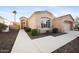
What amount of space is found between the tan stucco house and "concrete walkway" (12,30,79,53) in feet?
0.64

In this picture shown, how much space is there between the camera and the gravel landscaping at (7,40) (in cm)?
304

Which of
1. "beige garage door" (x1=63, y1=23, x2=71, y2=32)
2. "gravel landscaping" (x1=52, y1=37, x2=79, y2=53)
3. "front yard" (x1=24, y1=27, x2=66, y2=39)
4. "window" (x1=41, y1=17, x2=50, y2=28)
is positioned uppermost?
"window" (x1=41, y1=17, x2=50, y2=28)

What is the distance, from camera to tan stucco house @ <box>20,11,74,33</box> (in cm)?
328

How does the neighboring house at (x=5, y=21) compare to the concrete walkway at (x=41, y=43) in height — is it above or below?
above

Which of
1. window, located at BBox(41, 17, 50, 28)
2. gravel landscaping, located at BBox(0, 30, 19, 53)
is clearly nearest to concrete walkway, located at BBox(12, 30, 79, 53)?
gravel landscaping, located at BBox(0, 30, 19, 53)

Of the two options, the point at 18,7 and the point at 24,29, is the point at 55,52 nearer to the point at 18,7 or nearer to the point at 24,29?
the point at 24,29

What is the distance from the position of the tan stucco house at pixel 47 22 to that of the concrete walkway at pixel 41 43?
0.20 metres

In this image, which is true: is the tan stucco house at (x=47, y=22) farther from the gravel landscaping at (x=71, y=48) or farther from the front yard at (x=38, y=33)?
the gravel landscaping at (x=71, y=48)

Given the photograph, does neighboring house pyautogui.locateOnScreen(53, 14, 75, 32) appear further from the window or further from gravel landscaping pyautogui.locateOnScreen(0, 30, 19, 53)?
gravel landscaping pyautogui.locateOnScreen(0, 30, 19, 53)

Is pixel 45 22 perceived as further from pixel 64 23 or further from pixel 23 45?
pixel 23 45

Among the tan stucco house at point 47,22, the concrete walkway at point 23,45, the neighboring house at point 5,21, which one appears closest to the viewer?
the concrete walkway at point 23,45

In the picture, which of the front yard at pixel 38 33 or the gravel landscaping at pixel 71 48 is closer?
the gravel landscaping at pixel 71 48

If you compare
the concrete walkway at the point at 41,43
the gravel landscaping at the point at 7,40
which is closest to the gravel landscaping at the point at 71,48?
the concrete walkway at the point at 41,43
